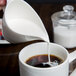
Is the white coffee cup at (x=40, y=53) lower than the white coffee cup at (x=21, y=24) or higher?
lower

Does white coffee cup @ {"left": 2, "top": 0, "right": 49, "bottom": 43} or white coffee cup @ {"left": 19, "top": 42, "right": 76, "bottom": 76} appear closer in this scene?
white coffee cup @ {"left": 19, "top": 42, "right": 76, "bottom": 76}

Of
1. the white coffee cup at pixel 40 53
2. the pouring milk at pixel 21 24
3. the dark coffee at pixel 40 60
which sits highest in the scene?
the pouring milk at pixel 21 24

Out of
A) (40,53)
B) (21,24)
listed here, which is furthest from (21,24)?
(40,53)

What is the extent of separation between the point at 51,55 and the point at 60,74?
87mm

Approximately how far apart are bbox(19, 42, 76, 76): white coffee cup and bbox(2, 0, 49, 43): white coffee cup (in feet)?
0.13

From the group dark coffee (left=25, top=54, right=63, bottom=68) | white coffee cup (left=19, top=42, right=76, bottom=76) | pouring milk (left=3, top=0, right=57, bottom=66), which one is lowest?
dark coffee (left=25, top=54, right=63, bottom=68)

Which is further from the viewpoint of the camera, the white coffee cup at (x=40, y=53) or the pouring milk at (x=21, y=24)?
the pouring milk at (x=21, y=24)

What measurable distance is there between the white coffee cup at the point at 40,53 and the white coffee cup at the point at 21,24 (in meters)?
0.04

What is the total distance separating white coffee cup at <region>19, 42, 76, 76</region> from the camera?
1.51 feet

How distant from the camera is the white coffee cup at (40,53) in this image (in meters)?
0.46

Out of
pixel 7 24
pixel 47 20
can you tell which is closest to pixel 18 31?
pixel 7 24

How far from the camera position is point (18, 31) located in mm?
607

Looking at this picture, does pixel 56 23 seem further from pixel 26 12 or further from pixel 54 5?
pixel 54 5

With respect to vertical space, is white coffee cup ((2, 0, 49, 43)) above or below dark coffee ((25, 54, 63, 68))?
above
